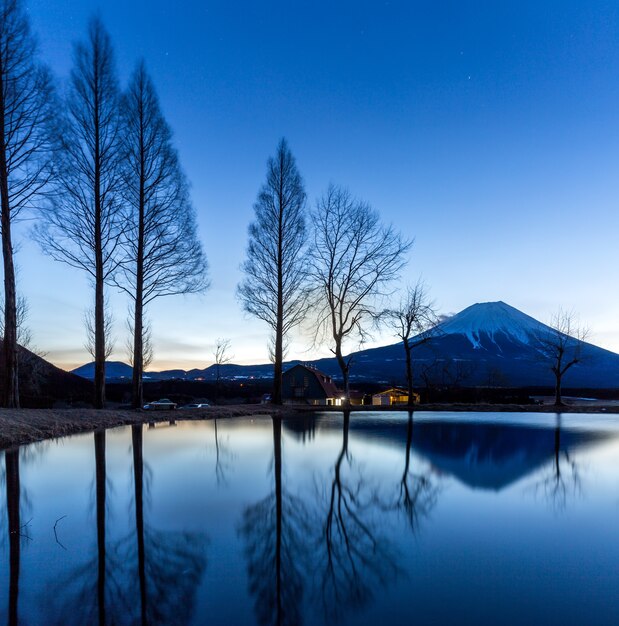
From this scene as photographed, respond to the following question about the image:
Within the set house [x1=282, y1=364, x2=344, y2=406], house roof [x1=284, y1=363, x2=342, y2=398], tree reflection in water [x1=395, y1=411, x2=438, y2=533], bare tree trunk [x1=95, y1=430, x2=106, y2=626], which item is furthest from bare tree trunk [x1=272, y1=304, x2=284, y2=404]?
house roof [x1=284, y1=363, x2=342, y2=398]

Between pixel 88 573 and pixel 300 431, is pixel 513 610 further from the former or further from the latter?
pixel 300 431

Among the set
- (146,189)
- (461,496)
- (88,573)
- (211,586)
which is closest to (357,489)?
(461,496)

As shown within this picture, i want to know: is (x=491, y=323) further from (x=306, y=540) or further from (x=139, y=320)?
(x=306, y=540)

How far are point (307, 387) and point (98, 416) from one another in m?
45.5

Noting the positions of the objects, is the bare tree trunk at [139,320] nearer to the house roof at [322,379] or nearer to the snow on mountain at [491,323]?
the house roof at [322,379]

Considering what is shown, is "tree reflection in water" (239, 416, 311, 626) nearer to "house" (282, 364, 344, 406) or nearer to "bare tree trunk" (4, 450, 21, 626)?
"bare tree trunk" (4, 450, 21, 626)

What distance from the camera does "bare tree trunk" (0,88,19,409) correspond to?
9625mm

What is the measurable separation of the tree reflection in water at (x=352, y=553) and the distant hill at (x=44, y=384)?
27.7 meters

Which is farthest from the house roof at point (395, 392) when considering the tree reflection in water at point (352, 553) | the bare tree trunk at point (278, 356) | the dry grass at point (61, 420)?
the tree reflection in water at point (352, 553)

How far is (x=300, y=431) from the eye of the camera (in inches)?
346

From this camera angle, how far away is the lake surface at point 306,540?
1.92 metres

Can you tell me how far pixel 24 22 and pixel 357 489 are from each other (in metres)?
13.3

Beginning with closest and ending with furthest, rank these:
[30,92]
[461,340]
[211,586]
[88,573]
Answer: [211,586]
[88,573]
[30,92]
[461,340]

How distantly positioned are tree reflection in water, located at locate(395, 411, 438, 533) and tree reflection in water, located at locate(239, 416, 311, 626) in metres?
0.78
